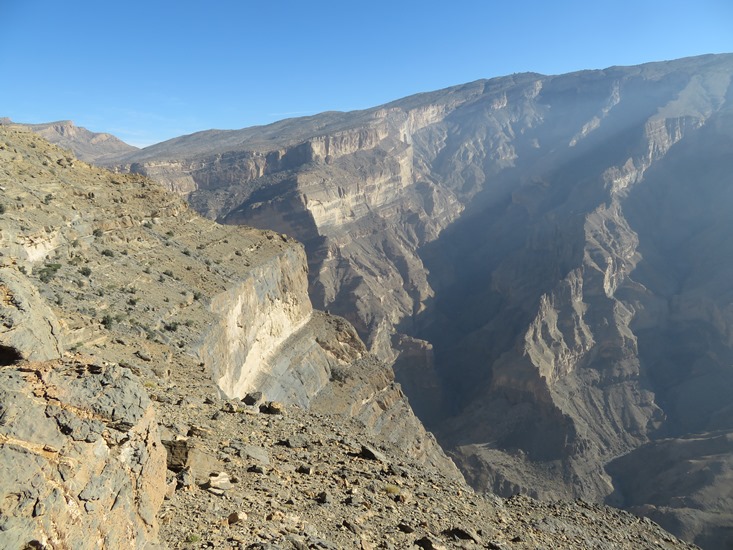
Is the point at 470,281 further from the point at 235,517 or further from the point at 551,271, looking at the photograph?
the point at 235,517

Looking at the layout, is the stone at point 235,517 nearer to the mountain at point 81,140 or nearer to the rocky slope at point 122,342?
the rocky slope at point 122,342

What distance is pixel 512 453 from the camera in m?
54.8

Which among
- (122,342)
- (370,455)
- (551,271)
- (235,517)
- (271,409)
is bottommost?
(370,455)

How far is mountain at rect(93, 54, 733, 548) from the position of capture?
178 ft

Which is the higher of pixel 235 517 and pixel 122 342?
pixel 122 342

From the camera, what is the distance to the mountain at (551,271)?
54219mm

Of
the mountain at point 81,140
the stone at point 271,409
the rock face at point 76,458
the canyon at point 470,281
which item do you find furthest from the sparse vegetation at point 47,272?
the mountain at point 81,140

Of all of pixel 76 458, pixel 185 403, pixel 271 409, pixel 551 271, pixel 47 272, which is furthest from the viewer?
pixel 551 271

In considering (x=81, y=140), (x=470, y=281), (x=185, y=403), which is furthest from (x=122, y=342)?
(x=81, y=140)

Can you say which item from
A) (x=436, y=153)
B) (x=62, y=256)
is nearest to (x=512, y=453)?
(x=62, y=256)

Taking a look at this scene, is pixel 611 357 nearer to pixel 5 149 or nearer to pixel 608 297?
pixel 608 297

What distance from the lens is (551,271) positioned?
283 ft

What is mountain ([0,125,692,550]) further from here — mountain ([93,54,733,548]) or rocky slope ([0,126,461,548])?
mountain ([93,54,733,548])

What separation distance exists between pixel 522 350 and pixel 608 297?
20.3 m
